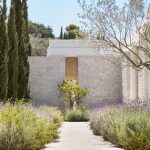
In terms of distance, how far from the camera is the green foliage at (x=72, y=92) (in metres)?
27.6

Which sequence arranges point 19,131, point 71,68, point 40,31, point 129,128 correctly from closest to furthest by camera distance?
point 19,131, point 129,128, point 71,68, point 40,31

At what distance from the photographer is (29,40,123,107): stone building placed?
1125 inches

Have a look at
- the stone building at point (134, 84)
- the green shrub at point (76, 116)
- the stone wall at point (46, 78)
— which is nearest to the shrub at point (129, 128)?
the stone building at point (134, 84)

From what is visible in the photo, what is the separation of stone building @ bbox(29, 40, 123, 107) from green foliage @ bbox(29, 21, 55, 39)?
33.4 metres

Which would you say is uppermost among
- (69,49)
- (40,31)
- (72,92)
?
(40,31)

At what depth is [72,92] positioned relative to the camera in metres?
28.0

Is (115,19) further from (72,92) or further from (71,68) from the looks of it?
(71,68)

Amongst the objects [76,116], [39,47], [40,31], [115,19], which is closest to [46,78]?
[76,116]

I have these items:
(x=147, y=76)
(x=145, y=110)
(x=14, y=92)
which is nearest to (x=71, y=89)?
(x=14, y=92)

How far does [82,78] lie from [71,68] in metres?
1.27

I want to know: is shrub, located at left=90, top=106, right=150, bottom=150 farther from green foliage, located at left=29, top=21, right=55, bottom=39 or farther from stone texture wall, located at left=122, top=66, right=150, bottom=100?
green foliage, located at left=29, top=21, right=55, bottom=39

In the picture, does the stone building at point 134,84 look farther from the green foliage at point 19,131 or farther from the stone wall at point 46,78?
the green foliage at point 19,131

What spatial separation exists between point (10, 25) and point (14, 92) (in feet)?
10.6

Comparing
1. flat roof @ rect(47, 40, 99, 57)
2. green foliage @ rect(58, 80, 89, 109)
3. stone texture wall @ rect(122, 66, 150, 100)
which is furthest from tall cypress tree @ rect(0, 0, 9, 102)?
flat roof @ rect(47, 40, 99, 57)
